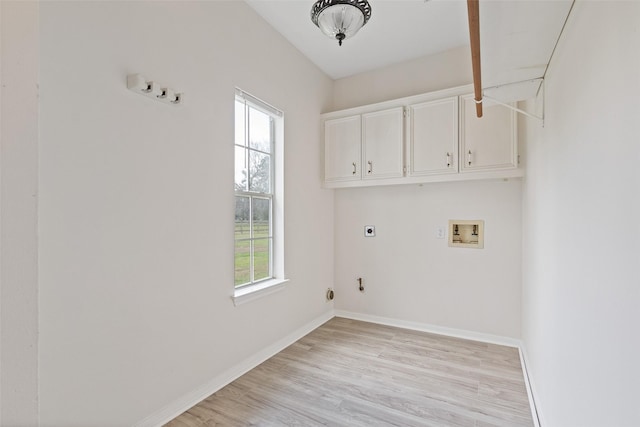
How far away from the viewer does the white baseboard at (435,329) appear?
9.62 ft

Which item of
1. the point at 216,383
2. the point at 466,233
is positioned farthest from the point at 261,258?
the point at 466,233

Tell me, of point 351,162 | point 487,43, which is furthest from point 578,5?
point 351,162

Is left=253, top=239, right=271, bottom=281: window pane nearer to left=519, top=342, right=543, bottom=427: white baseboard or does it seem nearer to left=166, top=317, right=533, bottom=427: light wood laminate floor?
left=166, top=317, right=533, bottom=427: light wood laminate floor

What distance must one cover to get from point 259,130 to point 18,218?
225 cm

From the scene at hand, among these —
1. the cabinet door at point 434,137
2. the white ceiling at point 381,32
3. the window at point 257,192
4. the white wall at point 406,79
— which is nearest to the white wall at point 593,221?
the cabinet door at point 434,137

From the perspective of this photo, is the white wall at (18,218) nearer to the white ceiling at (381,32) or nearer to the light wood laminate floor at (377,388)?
the light wood laminate floor at (377,388)

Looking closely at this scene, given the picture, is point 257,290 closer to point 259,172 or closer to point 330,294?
point 259,172

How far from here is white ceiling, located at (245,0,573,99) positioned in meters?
1.19

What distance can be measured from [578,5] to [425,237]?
2432 mm

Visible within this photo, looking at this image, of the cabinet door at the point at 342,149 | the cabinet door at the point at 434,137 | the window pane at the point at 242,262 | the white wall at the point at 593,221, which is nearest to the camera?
the white wall at the point at 593,221

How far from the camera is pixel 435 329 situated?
3.24 m

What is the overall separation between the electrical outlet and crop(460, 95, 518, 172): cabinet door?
1.19m

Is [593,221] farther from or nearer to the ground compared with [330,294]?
farther from the ground

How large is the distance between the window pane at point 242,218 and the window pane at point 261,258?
0.16 meters
